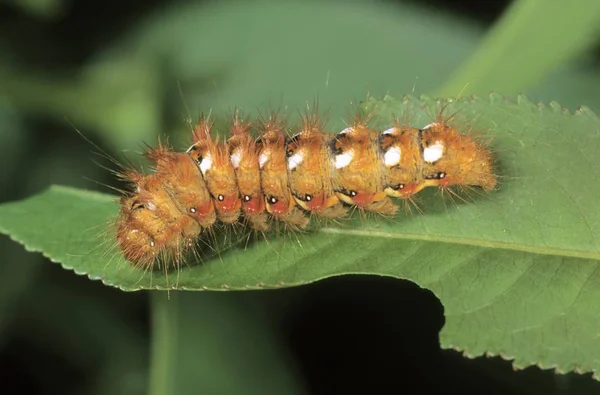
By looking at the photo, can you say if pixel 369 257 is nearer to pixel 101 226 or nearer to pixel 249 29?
pixel 101 226

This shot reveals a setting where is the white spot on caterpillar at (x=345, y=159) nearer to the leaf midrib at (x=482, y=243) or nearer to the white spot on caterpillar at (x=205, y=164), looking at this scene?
the leaf midrib at (x=482, y=243)

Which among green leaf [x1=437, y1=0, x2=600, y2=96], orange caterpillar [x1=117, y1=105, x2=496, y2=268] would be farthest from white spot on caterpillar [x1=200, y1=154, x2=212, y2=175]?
green leaf [x1=437, y1=0, x2=600, y2=96]

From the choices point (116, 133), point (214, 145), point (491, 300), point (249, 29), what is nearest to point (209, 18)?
point (249, 29)

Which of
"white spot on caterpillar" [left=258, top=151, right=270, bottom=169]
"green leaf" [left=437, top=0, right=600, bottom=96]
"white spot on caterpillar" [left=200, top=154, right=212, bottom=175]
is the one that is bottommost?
"white spot on caterpillar" [left=258, top=151, right=270, bottom=169]

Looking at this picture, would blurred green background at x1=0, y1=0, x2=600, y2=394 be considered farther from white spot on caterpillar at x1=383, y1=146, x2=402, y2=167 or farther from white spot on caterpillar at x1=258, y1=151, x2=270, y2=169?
white spot on caterpillar at x1=258, y1=151, x2=270, y2=169

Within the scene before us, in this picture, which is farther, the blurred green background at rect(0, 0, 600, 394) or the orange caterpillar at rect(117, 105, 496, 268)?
the blurred green background at rect(0, 0, 600, 394)

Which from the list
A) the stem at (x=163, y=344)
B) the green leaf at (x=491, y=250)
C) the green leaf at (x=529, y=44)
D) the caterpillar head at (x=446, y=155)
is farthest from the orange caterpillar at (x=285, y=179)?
the green leaf at (x=529, y=44)
